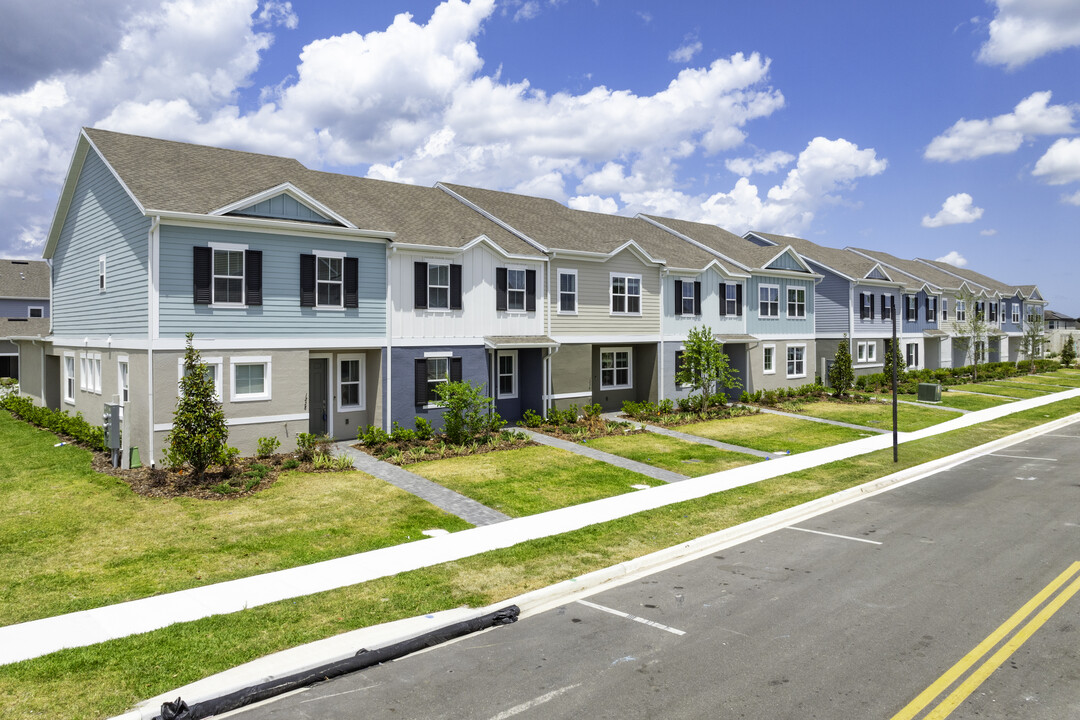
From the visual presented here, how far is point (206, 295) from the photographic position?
18.0m

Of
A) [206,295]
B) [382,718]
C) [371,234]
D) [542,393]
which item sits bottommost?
[382,718]

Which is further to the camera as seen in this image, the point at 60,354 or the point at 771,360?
the point at 771,360

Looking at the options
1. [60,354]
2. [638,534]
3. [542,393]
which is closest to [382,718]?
[638,534]

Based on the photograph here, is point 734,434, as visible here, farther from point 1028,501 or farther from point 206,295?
point 206,295

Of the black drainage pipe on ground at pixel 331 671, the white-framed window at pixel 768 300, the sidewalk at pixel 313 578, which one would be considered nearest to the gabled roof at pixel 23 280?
the white-framed window at pixel 768 300

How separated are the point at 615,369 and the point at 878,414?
11852 millimetres

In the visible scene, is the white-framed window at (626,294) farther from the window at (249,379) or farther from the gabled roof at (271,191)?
the window at (249,379)

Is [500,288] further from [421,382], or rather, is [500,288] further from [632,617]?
[632,617]

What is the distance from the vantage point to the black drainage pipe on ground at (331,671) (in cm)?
652

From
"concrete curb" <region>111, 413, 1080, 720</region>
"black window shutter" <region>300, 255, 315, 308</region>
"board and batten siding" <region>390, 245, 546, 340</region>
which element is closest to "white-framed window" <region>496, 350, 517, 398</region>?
"board and batten siding" <region>390, 245, 546, 340</region>

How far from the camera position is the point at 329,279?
2031cm

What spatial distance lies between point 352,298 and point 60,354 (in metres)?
13.0

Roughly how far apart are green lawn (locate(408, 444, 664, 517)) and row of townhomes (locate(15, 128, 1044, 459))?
401 centimetres

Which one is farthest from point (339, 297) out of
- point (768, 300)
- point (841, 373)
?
point (841, 373)
